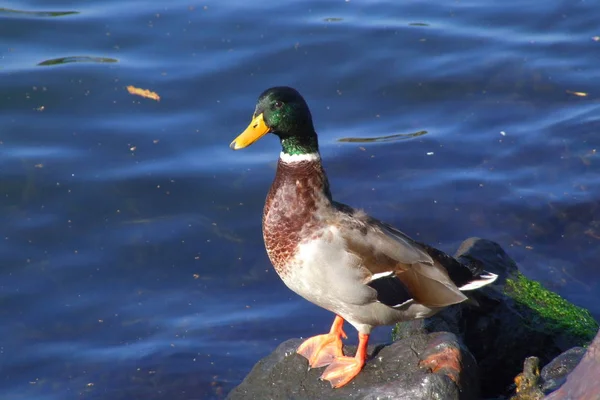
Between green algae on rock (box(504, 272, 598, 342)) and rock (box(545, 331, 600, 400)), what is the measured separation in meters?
1.96

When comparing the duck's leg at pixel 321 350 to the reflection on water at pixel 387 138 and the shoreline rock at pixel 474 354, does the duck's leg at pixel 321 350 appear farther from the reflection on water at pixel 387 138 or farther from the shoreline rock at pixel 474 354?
the reflection on water at pixel 387 138

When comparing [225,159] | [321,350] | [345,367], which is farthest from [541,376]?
[225,159]

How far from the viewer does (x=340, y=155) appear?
28.2 ft

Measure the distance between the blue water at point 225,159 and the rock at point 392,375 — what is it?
124 centimetres

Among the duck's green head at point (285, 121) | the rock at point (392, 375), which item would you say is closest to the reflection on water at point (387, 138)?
the duck's green head at point (285, 121)

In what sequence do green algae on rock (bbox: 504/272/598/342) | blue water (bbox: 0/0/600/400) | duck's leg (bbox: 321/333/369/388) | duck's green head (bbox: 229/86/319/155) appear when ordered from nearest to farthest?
1. duck's leg (bbox: 321/333/369/388)
2. duck's green head (bbox: 229/86/319/155)
3. green algae on rock (bbox: 504/272/598/342)
4. blue water (bbox: 0/0/600/400)

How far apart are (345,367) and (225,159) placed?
3.80 metres

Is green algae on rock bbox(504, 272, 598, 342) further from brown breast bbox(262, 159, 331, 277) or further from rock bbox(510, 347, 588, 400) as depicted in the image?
brown breast bbox(262, 159, 331, 277)

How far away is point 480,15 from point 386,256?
649 centimetres

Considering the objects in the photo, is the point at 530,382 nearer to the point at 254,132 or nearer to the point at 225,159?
the point at 254,132

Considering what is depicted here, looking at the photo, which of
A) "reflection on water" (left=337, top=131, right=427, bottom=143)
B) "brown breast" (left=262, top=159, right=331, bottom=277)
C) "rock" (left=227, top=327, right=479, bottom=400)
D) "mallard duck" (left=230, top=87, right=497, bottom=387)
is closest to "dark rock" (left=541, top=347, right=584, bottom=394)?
"rock" (left=227, top=327, right=479, bottom=400)

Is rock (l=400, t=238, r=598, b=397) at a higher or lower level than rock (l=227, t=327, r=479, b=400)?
lower

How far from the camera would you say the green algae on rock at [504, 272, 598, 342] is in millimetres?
5766

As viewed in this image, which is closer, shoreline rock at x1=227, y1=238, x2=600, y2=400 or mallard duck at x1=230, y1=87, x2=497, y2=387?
shoreline rock at x1=227, y1=238, x2=600, y2=400
